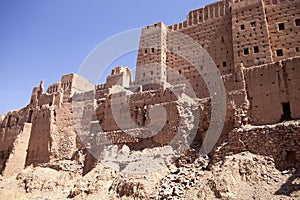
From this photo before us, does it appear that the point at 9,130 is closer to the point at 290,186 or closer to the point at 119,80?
the point at 119,80

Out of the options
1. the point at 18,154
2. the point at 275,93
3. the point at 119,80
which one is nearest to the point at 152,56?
the point at 119,80

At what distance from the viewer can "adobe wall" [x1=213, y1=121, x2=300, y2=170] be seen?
1255 cm

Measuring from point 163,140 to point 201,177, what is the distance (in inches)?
150

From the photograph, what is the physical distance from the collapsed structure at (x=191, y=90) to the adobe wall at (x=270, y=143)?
2.1 inches

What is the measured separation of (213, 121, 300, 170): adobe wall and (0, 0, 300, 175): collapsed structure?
53mm

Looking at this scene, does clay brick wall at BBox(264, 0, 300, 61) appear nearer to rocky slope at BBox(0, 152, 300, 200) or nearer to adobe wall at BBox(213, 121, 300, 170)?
adobe wall at BBox(213, 121, 300, 170)

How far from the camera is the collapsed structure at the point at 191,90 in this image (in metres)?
14.8

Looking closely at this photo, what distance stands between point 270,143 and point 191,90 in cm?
975

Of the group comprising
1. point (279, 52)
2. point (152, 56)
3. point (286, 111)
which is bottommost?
point (286, 111)

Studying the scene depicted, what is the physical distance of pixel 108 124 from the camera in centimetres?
2047

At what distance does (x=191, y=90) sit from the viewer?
22.2 meters

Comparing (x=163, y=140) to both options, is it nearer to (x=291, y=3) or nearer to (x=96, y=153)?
(x=96, y=153)

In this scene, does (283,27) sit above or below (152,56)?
above

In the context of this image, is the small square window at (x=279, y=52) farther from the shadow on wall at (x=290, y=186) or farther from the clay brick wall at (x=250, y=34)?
the shadow on wall at (x=290, y=186)
